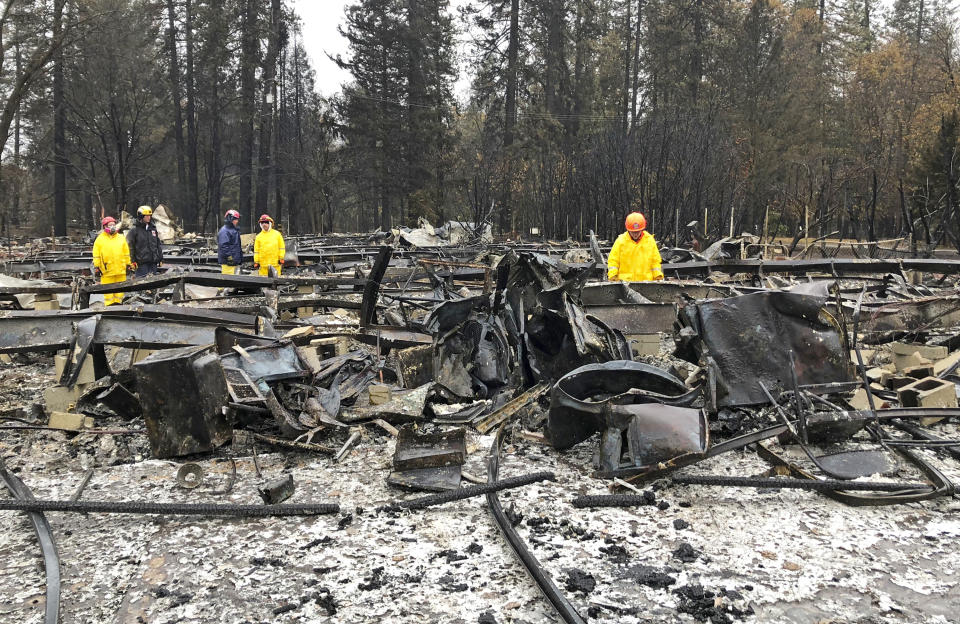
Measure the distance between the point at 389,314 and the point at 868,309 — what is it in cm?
549

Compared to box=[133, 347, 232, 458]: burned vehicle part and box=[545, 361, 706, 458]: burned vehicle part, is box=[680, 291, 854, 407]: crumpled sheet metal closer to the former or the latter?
box=[545, 361, 706, 458]: burned vehicle part

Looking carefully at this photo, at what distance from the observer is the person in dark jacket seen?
412 inches

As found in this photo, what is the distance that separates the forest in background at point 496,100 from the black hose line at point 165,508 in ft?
72.2

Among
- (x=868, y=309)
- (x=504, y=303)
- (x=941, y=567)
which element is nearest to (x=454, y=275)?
(x=504, y=303)

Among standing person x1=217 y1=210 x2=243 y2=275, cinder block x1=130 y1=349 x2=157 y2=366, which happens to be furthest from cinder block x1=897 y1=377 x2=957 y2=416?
standing person x1=217 y1=210 x2=243 y2=275

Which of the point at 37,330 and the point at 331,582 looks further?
the point at 37,330

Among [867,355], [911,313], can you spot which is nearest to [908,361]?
[867,355]

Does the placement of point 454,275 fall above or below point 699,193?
below

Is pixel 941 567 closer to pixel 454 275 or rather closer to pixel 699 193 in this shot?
pixel 454 275

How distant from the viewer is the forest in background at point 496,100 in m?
28.2

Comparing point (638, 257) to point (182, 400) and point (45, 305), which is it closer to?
point (182, 400)

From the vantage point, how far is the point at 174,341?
6105 mm

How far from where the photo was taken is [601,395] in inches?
187

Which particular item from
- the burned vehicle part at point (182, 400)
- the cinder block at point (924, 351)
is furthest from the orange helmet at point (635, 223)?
the burned vehicle part at point (182, 400)
